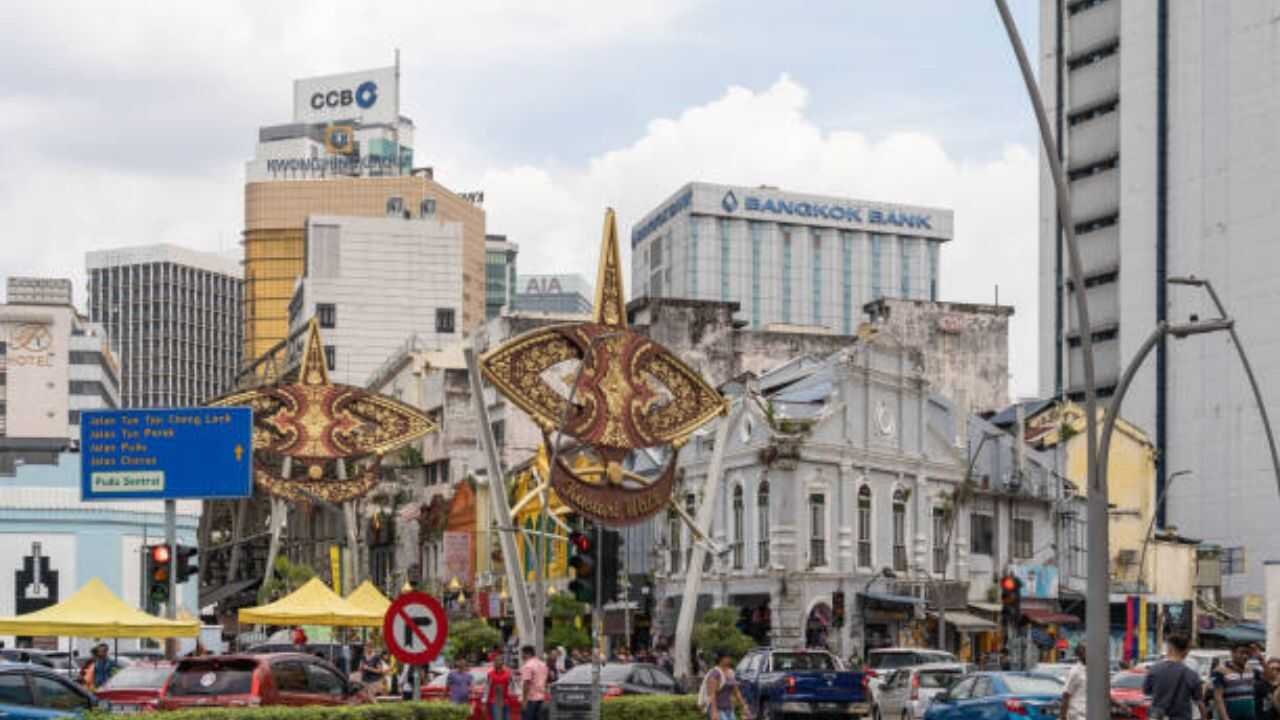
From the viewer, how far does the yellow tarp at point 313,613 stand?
4894 centimetres

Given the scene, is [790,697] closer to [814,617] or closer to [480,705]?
[480,705]

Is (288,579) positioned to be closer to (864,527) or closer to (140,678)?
(864,527)

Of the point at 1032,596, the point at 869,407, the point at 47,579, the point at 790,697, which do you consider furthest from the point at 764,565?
the point at 47,579

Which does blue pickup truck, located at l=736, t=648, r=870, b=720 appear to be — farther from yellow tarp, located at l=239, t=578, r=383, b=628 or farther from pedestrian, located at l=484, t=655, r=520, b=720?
yellow tarp, located at l=239, t=578, r=383, b=628

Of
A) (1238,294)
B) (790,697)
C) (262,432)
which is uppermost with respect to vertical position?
(1238,294)

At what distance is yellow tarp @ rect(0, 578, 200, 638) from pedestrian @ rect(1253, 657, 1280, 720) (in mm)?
18324

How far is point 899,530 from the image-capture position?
67.8m

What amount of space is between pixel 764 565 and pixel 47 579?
102 feet


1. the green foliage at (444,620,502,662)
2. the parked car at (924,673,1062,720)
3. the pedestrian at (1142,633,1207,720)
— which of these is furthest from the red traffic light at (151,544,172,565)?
the green foliage at (444,620,502,662)

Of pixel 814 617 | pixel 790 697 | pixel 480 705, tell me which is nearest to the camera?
pixel 480 705

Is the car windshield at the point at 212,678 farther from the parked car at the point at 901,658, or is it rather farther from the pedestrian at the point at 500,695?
the parked car at the point at 901,658

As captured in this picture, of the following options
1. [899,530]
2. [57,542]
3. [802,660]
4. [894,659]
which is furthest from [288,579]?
[802,660]

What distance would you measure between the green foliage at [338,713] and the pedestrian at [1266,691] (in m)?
11.7

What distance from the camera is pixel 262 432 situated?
69062 millimetres
